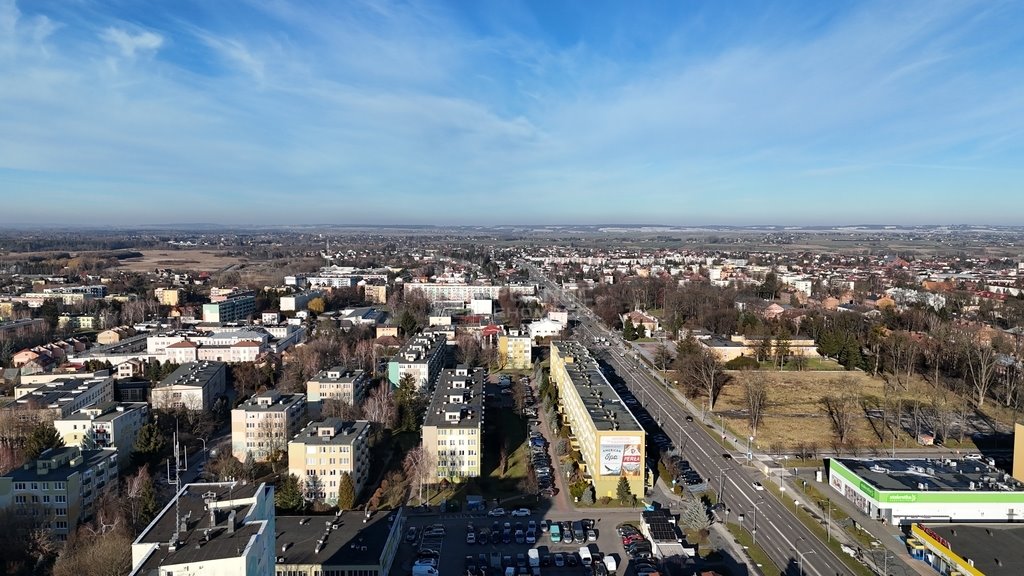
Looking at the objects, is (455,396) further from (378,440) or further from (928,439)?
(928,439)

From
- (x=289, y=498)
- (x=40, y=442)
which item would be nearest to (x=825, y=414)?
(x=289, y=498)

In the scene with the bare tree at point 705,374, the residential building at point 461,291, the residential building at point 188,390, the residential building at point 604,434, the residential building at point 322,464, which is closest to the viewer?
the residential building at point 322,464

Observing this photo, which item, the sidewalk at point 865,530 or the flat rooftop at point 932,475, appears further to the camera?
the flat rooftop at point 932,475

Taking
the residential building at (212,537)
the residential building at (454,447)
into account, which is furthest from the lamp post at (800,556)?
the residential building at (212,537)

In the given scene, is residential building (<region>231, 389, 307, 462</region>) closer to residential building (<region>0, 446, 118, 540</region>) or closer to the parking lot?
residential building (<region>0, 446, 118, 540</region>)

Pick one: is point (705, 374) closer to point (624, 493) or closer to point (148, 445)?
point (624, 493)

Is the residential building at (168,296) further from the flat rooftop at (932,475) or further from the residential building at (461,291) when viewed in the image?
the flat rooftop at (932,475)

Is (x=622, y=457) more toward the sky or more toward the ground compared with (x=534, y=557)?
more toward the sky
